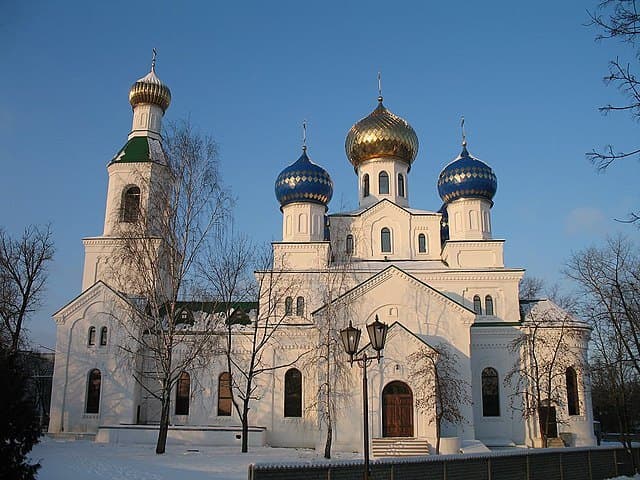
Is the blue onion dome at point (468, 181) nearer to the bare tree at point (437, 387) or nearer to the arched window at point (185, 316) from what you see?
the bare tree at point (437, 387)

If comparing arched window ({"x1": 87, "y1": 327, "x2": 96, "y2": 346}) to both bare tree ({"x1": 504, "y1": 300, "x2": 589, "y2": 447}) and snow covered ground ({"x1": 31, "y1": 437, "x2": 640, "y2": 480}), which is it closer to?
snow covered ground ({"x1": 31, "y1": 437, "x2": 640, "y2": 480})

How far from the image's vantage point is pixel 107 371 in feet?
85.9

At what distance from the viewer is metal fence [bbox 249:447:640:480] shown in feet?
35.3

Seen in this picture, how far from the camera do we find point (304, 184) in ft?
98.0

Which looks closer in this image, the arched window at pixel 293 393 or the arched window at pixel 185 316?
the arched window at pixel 185 316

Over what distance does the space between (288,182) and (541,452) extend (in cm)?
1890

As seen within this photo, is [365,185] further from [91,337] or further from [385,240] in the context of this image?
A: [91,337]

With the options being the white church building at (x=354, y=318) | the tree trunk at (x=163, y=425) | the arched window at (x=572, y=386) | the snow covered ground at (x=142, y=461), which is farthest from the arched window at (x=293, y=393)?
the arched window at (x=572, y=386)

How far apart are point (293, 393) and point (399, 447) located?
631 centimetres

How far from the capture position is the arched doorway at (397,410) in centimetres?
2269

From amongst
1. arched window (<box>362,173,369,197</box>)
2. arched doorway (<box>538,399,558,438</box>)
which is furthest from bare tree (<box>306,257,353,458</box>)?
arched window (<box>362,173,369,197</box>)

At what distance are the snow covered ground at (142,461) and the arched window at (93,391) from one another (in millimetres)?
2886

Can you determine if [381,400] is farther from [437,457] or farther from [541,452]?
[437,457]

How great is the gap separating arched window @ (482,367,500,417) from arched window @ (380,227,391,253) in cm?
732
